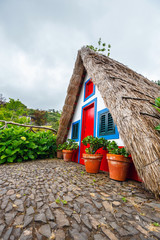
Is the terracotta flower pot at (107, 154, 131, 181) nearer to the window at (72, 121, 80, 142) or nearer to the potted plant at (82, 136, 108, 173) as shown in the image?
the potted plant at (82, 136, 108, 173)

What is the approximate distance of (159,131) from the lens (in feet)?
5.91

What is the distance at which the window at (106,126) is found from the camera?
11.0 feet

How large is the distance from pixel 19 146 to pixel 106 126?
3612 mm

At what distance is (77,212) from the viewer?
4.58ft

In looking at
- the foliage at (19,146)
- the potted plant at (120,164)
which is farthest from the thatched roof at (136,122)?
the foliage at (19,146)

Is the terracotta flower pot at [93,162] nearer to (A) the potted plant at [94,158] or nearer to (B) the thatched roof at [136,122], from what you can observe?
(A) the potted plant at [94,158]

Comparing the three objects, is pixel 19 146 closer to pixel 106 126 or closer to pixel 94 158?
pixel 94 158

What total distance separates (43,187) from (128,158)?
1.81 metres

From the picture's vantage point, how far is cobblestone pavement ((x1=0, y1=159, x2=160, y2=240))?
1084mm

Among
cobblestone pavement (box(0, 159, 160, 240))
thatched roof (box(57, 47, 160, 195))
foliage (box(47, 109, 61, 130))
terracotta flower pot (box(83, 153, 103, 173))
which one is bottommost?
cobblestone pavement (box(0, 159, 160, 240))

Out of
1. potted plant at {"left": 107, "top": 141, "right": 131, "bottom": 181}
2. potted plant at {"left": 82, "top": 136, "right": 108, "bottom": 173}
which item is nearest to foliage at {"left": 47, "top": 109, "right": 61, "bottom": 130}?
potted plant at {"left": 82, "top": 136, "right": 108, "bottom": 173}

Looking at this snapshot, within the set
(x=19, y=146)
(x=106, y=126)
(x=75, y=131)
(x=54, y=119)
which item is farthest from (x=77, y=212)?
(x=54, y=119)

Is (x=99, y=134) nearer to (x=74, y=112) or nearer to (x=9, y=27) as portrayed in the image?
(x=74, y=112)

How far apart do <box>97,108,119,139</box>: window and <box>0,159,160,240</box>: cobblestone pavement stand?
4.99 ft
